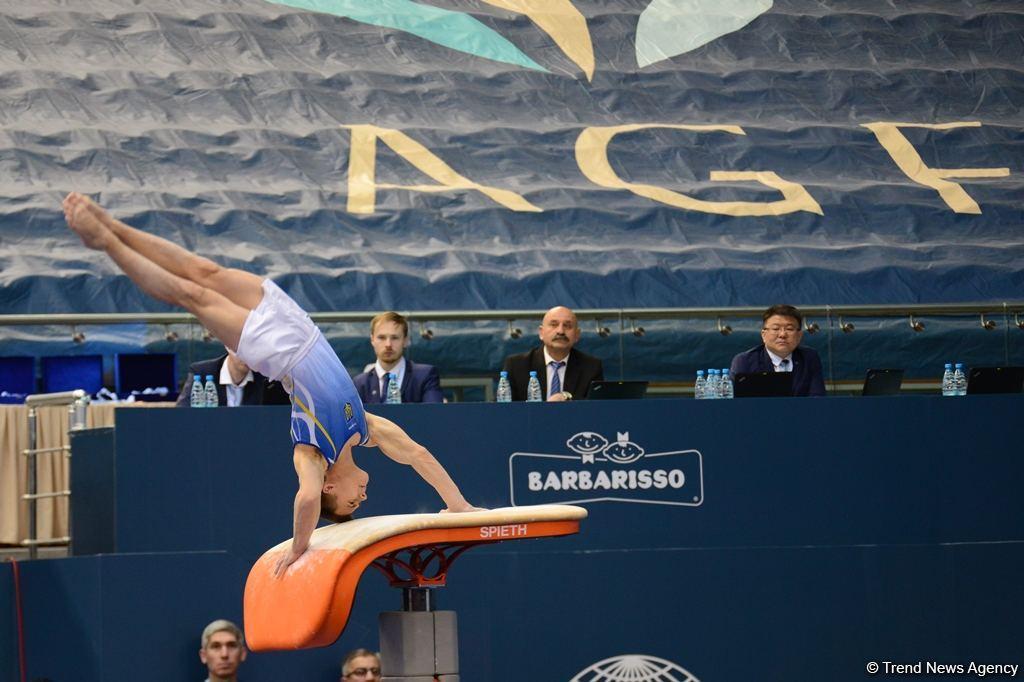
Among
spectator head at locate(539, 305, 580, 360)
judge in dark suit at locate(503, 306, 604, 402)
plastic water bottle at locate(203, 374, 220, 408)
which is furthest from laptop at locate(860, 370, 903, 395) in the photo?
plastic water bottle at locate(203, 374, 220, 408)

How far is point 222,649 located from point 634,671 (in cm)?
181

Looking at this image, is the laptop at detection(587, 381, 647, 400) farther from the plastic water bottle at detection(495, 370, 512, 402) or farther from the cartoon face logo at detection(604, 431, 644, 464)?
the plastic water bottle at detection(495, 370, 512, 402)

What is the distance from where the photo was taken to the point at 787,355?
7707 millimetres

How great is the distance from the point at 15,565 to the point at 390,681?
2954 millimetres

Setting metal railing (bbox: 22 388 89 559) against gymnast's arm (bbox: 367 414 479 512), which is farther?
metal railing (bbox: 22 388 89 559)

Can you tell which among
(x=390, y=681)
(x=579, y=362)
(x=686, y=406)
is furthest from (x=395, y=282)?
(x=390, y=681)

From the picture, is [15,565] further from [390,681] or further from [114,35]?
[114,35]

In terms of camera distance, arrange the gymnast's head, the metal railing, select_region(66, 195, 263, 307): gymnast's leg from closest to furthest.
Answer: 1. select_region(66, 195, 263, 307): gymnast's leg
2. the gymnast's head
3. the metal railing

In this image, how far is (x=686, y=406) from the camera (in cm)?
711

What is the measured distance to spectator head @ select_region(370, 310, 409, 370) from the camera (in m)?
7.53

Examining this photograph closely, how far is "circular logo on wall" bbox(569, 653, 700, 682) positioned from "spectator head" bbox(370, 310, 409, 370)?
183cm

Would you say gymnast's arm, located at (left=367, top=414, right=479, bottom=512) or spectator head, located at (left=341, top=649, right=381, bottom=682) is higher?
gymnast's arm, located at (left=367, top=414, right=479, bottom=512)

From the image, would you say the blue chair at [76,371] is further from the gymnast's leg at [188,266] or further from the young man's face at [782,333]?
the gymnast's leg at [188,266]

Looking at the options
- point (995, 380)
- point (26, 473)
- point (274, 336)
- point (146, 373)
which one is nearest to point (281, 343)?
point (274, 336)
